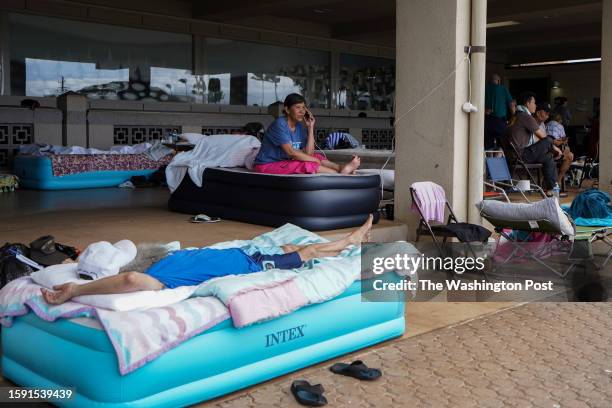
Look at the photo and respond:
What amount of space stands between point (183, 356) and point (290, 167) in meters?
3.65

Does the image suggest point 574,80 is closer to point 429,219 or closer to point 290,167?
point 429,219

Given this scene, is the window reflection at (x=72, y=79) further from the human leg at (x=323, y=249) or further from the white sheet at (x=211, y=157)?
the human leg at (x=323, y=249)

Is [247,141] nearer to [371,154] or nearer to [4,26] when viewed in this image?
[371,154]

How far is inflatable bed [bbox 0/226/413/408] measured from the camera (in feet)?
9.30

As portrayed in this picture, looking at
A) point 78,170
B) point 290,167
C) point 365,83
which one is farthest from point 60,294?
point 365,83

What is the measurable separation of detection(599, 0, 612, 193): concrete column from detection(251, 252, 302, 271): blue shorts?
22.3 feet

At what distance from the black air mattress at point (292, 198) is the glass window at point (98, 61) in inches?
280

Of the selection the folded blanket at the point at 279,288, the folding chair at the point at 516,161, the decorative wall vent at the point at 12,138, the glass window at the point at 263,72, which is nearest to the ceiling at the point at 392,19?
the glass window at the point at 263,72

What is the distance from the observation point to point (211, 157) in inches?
291

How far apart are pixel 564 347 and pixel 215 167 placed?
404cm

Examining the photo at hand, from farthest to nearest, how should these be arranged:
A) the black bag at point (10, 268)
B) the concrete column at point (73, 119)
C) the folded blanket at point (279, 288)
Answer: the concrete column at point (73, 119) < the black bag at point (10, 268) < the folded blanket at point (279, 288)

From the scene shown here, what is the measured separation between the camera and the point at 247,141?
7539mm

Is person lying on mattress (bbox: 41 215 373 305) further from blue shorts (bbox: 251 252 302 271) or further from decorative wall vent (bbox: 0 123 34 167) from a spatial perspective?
decorative wall vent (bbox: 0 123 34 167)

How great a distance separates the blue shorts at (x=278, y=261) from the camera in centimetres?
406
